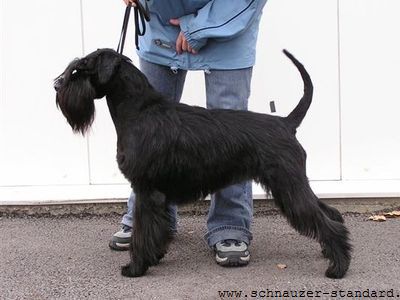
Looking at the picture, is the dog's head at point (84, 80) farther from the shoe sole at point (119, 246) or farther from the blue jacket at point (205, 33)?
the shoe sole at point (119, 246)

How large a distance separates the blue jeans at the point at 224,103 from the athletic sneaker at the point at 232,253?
4cm

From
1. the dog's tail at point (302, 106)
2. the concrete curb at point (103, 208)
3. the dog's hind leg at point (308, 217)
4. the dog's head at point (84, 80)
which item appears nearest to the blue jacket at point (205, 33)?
the dog's tail at point (302, 106)

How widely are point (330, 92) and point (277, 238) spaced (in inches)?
46.2

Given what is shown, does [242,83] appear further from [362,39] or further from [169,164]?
[362,39]

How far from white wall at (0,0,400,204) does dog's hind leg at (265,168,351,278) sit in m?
1.22

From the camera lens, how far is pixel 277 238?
4102 millimetres

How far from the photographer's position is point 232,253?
3.59 m

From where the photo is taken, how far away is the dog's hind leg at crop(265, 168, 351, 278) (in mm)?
3262

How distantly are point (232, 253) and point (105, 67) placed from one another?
4.02 feet

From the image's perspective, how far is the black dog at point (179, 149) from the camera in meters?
3.24

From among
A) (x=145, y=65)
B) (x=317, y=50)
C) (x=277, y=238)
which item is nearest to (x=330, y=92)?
(x=317, y=50)

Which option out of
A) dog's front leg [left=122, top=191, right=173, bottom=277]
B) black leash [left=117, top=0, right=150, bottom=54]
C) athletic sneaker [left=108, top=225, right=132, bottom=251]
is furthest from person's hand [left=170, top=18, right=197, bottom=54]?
athletic sneaker [left=108, top=225, right=132, bottom=251]

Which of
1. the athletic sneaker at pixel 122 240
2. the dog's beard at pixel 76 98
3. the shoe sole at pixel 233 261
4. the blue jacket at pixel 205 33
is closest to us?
the dog's beard at pixel 76 98

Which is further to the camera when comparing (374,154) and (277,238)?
(374,154)
